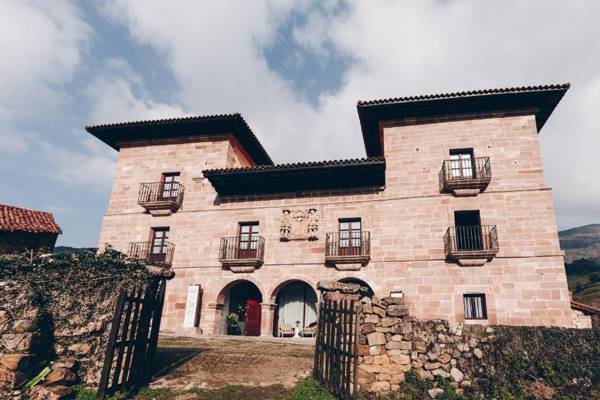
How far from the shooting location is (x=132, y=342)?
693cm

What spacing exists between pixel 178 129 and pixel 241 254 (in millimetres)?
7132

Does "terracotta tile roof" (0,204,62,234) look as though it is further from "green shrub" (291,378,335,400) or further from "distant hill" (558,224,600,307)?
"distant hill" (558,224,600,307)

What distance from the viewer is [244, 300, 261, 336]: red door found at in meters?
16.4

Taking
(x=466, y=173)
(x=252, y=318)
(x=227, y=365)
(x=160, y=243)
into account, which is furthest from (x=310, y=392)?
(x=160, y=243)

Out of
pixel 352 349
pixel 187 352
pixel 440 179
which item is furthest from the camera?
pixel 440 179

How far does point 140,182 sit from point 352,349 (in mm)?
15153

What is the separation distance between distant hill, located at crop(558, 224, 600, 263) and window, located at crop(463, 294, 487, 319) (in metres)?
67.9

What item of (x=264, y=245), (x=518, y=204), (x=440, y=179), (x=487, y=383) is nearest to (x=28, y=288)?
(x=487, y=383)

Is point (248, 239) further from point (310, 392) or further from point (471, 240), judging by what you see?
point (310, 392)

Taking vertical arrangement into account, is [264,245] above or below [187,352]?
above

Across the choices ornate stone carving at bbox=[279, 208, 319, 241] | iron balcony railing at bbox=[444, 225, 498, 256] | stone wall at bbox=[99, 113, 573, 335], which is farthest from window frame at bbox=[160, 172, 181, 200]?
iron balcony railing at bbox=[444, 225, 498, 256]

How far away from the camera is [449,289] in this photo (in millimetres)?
14141

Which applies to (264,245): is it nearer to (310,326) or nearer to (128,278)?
(310,326)

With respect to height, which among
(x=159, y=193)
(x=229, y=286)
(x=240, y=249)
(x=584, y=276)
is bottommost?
(x=229, y=286)
